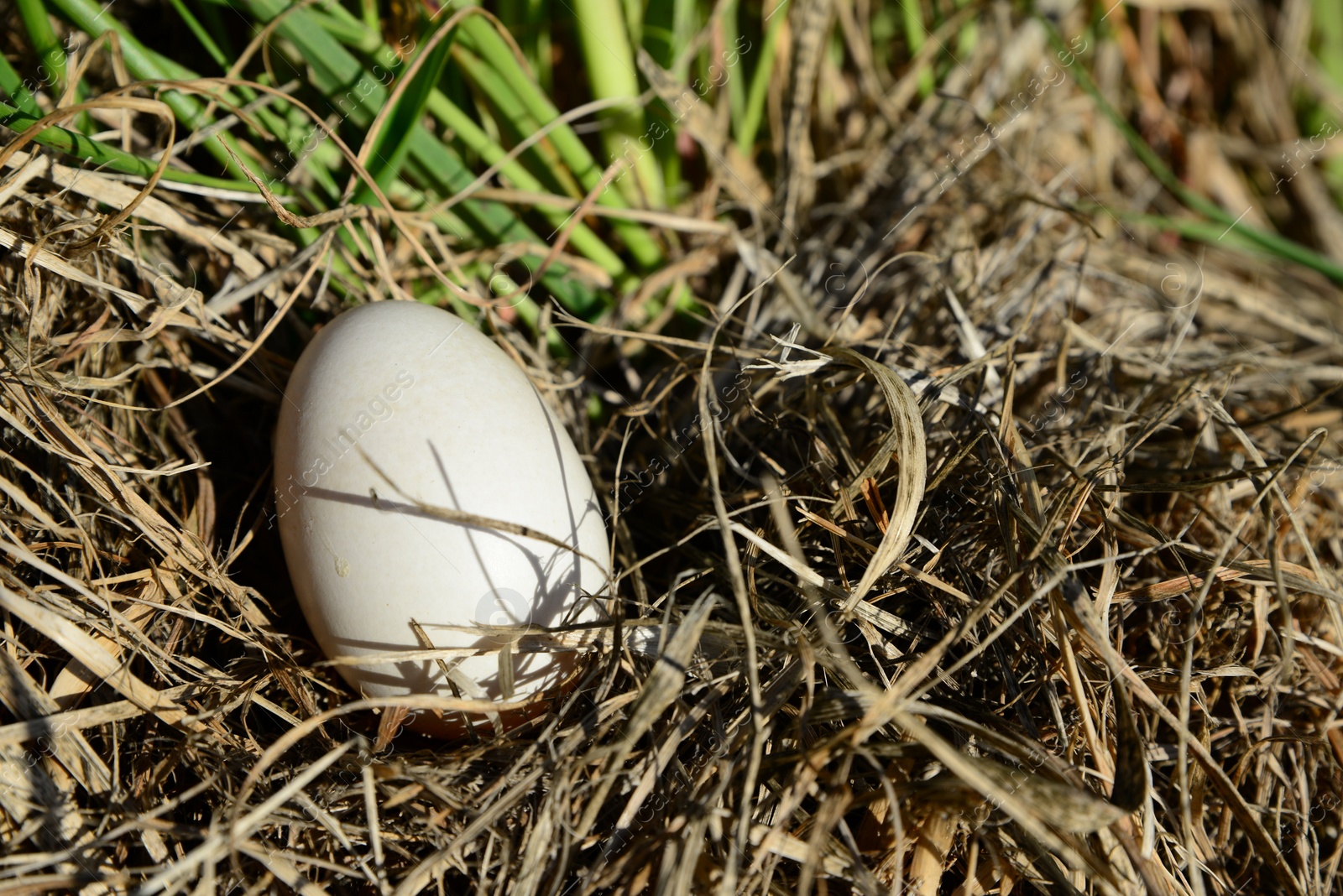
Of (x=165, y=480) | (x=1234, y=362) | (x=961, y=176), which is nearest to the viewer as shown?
(x=165, y=480)

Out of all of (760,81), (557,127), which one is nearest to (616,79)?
(557,127)

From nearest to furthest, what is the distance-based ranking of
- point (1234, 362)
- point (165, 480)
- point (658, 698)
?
point (658, 698) < point (165, 480) < point (1234, 362)

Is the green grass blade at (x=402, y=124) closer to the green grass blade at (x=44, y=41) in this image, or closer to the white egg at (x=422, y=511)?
the white egg at (x=422, y=511)

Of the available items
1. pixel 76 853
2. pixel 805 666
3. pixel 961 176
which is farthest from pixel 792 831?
pixel 961 176

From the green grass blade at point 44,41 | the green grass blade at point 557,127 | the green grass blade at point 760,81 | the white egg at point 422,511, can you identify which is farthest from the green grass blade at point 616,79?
the green grass blade at point 44,41

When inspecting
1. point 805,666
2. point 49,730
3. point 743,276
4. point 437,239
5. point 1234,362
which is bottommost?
point 1234,362

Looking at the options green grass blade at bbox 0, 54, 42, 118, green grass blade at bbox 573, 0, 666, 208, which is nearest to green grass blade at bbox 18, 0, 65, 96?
green grass blade at bbox 0, 54, 42, 118

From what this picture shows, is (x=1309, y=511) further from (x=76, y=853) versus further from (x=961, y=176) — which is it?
(x=76, y=853)
